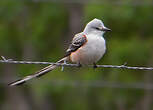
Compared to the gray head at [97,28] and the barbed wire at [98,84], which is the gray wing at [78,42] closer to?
the gray head at [97,28]

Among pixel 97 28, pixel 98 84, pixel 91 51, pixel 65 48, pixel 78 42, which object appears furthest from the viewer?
pixel 65 48

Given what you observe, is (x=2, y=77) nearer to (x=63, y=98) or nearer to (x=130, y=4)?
(x=63, y=98)

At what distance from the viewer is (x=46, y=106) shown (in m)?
16.0

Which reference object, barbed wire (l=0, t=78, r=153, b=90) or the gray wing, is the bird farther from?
barbed wire (l=0, t=78, r=153, b=90)

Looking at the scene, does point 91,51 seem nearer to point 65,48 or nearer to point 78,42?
point 78,42

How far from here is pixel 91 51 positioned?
23.2ft

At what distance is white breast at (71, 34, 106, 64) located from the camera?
7066 millimetres

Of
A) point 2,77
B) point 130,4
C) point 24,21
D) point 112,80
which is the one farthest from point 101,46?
point 2,77

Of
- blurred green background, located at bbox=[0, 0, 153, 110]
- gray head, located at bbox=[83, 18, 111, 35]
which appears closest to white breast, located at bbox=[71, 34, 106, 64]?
gray head, located at bbox=[83, 18, 111, 35]

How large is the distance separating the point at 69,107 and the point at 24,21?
9.41ft

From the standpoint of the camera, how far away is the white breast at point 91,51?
7.07 meters

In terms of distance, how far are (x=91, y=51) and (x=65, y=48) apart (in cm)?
765

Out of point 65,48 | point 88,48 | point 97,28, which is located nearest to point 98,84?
point 65,48

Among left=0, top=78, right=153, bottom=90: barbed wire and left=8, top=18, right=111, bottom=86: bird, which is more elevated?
left=8, top=18, right=111, bottom=86: bird
